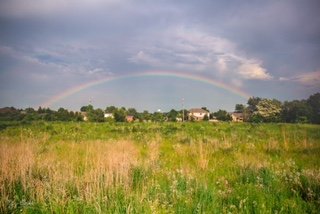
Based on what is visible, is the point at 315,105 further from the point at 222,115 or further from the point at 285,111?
the point at 222,115

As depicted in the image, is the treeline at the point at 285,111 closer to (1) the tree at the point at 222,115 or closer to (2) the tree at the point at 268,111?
(2) the tree at the point at 268,111

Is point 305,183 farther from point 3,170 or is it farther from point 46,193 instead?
point 3,170

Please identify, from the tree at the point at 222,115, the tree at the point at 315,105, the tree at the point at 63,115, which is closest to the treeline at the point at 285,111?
the tree at the point at 315,105

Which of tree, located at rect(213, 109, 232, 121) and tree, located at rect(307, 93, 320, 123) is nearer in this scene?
tree, located at rect(307, 93, 320, 123)

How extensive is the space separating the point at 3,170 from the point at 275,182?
6030mm

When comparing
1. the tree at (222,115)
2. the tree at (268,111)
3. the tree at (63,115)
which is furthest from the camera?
the tree at (222,115)

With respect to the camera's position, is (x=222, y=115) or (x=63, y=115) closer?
(x=63, y=115)

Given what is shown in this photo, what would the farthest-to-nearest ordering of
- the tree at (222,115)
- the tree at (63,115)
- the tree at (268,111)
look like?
1. the tree at (222,115)
2. the tree at (268,111)
3. the tree at (63,115)

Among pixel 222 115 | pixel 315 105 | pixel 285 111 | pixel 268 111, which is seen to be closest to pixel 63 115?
pixel 222 115

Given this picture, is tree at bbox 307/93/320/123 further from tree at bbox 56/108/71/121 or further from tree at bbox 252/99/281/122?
tree at bbox 56/108/71/121

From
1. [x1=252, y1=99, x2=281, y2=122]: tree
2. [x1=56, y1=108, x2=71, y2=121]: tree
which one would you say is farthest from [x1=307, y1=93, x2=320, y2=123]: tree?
[x1=56, y1=108, x2=71, y2=121]: tree

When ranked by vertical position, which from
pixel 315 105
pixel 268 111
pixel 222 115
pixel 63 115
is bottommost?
pixel 63 115

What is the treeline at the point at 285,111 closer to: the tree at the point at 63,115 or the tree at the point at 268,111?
the tree at the point at 268,111

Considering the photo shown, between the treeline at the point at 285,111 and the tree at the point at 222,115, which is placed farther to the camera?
the tree at the point at 222,115
